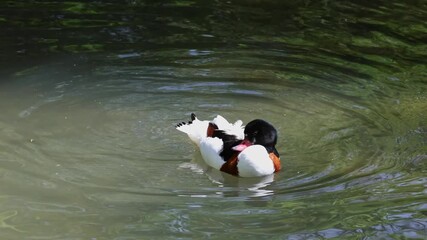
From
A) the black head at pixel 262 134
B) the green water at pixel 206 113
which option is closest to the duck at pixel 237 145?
the black head at pixel 262 134

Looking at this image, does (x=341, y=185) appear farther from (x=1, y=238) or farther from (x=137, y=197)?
(x=1, y=238)

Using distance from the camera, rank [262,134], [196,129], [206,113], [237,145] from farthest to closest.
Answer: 1. [206,113]
2. [196,129]
3. [237,145]
4. [262,134]

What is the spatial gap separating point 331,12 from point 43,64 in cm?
465

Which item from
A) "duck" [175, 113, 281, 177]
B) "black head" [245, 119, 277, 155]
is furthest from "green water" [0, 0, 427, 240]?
"black head" [245, 119, 277, 155]

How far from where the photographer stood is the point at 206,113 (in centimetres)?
856

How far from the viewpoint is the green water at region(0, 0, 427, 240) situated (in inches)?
242

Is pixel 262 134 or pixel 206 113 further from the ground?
pixel 262 134

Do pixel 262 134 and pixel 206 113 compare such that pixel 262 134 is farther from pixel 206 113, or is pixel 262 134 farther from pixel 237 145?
pixel 206 113

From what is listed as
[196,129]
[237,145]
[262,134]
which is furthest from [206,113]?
[262,134]

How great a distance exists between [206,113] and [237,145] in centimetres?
133

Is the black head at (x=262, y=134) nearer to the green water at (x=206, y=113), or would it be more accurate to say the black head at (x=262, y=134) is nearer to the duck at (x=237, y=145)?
the duck at (x=237, y=145)

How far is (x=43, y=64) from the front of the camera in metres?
9.87

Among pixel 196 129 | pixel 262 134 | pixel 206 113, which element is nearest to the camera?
pixel 262 134

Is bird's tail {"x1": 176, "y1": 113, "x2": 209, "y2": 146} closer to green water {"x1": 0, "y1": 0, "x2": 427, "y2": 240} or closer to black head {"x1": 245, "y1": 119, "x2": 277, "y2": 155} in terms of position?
green water {"x1": 0, "y1": 0, "x2": 427, "y2": 240}
